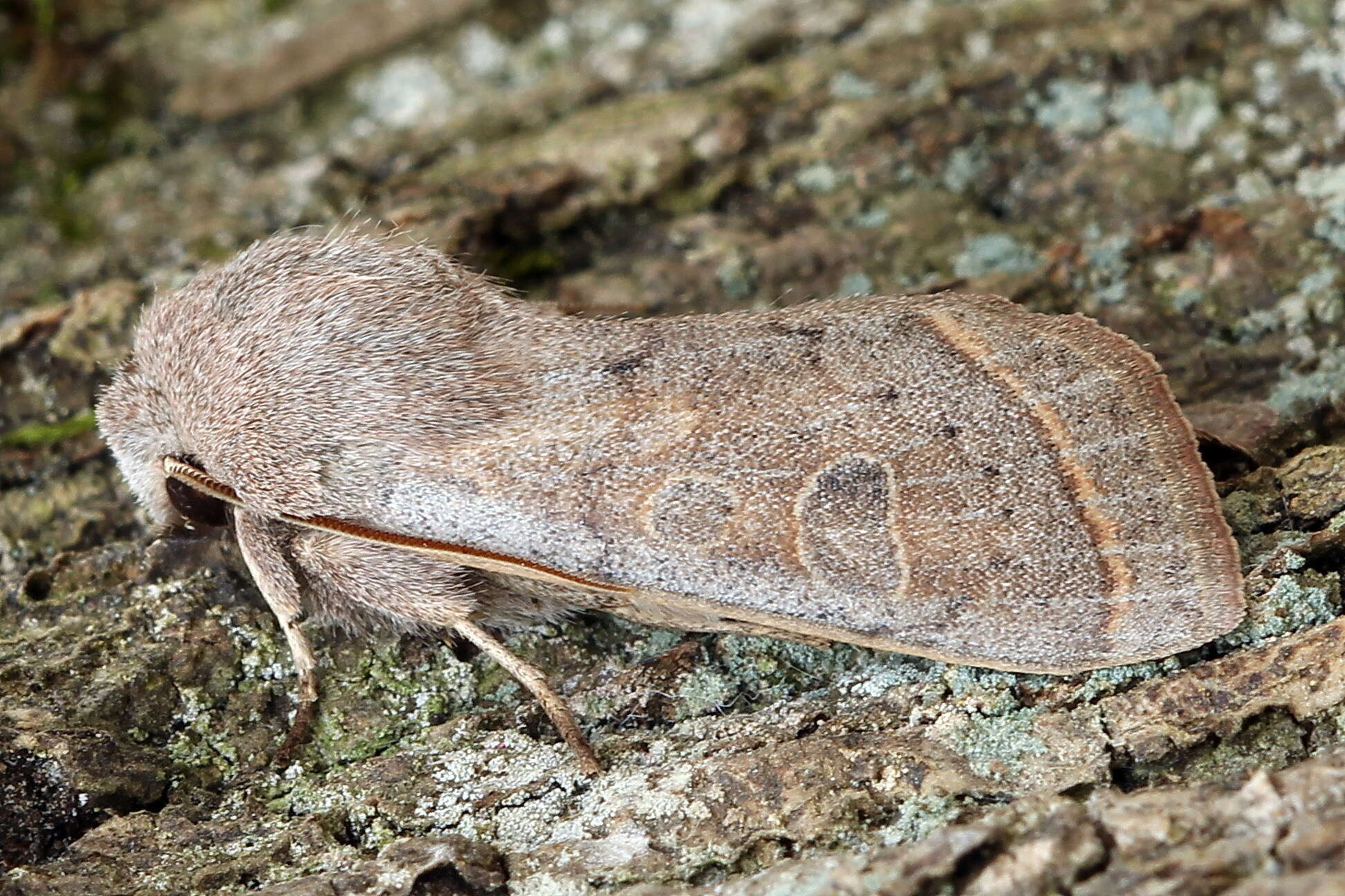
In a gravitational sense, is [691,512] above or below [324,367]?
below

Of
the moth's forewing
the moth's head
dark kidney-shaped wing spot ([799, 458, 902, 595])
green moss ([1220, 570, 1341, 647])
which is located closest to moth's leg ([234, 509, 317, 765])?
the moth's head

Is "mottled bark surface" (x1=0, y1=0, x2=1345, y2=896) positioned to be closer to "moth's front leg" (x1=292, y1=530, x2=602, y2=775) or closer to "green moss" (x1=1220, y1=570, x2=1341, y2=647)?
"green moss" (x1=1220, y1=570, x2=1341, y2=647)

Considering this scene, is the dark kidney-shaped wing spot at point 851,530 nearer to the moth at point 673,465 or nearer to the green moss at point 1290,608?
the moth at point 673,465

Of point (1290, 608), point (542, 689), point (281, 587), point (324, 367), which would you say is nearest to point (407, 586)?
point (281, 587)

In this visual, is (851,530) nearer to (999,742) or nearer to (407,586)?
(999,742)

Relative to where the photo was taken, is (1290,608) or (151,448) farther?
(151,448)

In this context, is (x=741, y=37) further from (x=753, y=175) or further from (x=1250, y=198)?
(x=1250, y=198)

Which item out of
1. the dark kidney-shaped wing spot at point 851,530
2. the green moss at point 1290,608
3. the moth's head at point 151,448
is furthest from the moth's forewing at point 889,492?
the moth's head at point 151,448

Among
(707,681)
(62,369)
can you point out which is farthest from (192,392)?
(707,681)
